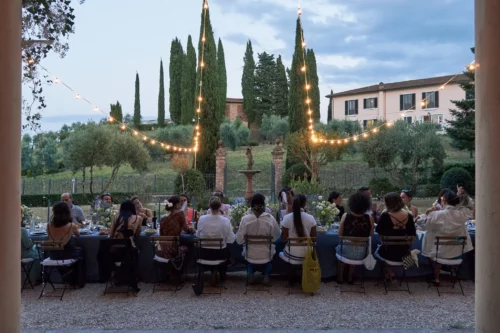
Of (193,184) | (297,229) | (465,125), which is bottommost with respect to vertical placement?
(297,229)

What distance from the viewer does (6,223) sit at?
136 inches

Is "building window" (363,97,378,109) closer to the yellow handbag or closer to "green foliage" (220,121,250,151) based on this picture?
"green foliage" (220,121,250,151)

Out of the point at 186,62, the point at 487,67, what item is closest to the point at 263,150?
the point at 186,62

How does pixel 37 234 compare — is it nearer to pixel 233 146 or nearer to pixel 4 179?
pixel 4 179

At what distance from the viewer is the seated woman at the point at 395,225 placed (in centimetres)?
719

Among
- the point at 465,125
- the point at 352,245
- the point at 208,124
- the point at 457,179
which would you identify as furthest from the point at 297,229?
the point at 465,125

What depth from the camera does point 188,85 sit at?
1676 inches

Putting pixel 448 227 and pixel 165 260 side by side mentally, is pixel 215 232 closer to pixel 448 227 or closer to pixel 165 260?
pixel 165 260

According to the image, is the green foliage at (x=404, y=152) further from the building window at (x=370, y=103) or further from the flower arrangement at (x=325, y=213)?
the flower arrangement at (x=325, y=213)

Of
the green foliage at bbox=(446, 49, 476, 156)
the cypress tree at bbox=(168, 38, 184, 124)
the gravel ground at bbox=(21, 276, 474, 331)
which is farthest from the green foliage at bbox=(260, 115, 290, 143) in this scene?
the gravel ground at bbox=(21, 276, 474, 331)

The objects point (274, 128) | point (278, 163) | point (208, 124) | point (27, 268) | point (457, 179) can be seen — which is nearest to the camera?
→ point (27, 268)

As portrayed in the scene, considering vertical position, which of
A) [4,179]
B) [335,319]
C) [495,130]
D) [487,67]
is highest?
[487,67]

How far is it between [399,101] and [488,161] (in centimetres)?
3975

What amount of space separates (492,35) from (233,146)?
122 feet
